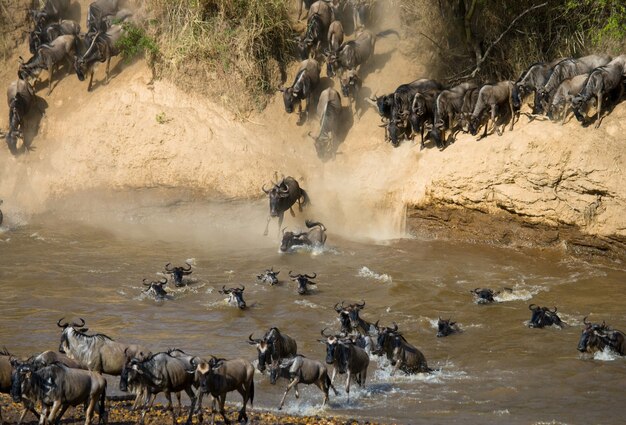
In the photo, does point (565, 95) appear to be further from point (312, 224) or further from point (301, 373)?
point (301, 373)

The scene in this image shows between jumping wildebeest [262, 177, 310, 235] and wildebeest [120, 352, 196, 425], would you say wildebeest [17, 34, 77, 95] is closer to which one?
jumping wildebeest [262, 177, 310, 235]

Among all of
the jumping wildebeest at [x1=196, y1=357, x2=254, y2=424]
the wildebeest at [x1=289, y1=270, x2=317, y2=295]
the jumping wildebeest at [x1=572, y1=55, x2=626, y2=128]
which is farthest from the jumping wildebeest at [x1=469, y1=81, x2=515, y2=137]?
the jumping wildebeest at [x1=196, y1=357, x2=254, y2=424]

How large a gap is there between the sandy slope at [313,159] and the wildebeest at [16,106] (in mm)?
492

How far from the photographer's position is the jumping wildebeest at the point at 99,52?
24969mm

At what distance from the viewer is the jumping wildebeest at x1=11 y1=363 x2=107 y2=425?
405 inches

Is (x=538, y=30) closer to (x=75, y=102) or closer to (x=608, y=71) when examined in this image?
(x=608, y=71)

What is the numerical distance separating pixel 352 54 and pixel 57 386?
50.6ft

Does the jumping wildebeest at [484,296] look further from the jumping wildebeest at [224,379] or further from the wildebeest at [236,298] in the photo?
the jumping wildebeest at [224,379]

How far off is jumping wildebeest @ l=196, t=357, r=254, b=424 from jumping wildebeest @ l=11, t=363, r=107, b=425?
45.1 inches

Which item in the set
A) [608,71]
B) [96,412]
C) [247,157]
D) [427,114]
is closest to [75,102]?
[247,157]

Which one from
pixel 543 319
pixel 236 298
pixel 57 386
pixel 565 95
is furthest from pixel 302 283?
pixel 57 386

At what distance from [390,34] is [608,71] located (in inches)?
292

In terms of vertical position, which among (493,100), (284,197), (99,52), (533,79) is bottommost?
(284,197)

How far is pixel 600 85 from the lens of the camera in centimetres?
1886
